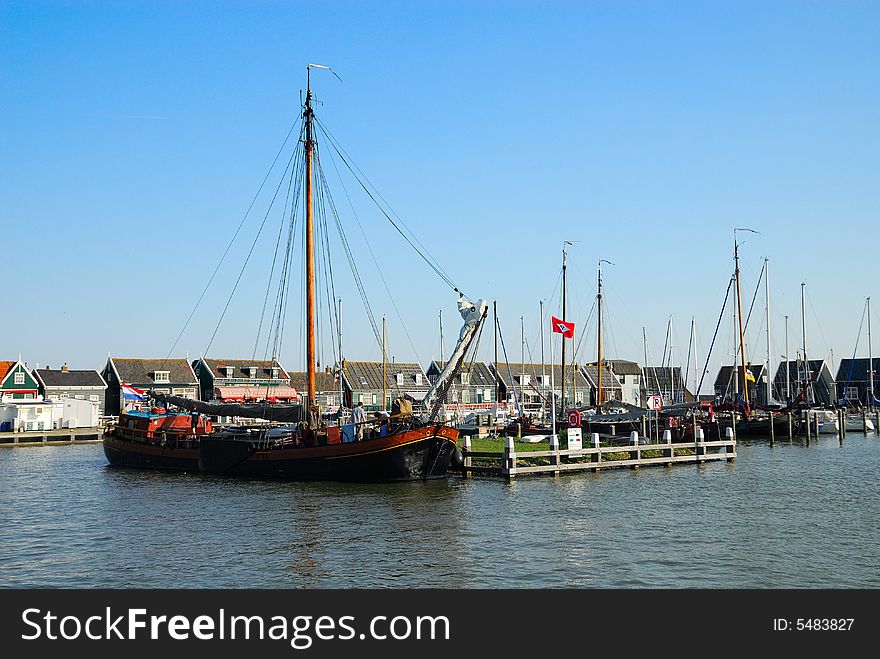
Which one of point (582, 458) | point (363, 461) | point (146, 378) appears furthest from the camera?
point (146, 378)

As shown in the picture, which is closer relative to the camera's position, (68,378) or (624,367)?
(68,378)

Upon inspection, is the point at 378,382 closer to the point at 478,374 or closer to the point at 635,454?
the point at 478,374

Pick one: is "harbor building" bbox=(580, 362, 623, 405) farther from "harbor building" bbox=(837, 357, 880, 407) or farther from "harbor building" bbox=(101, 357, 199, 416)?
"harbor building" bbox=(101, 357, 199, 416)

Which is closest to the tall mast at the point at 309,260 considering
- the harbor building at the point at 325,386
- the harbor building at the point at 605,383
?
the harbor building at the point at 325,386

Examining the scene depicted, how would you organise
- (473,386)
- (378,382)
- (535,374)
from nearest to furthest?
(378,382) → (473,386) → (535,374)

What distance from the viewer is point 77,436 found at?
281 feet

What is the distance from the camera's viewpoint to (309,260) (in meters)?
50.4

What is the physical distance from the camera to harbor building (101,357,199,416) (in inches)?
3986

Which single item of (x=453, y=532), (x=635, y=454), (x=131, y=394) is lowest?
(x=453, y=532)

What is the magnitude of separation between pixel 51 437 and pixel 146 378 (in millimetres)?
18539

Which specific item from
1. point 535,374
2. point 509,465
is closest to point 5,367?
point 535,374

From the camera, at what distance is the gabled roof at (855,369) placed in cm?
13550
